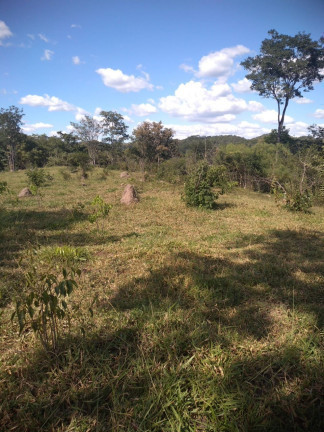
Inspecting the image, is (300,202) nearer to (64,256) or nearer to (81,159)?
(64,256)

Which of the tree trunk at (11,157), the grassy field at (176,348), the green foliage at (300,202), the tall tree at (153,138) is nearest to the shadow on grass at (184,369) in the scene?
the grassy field at (176,348)

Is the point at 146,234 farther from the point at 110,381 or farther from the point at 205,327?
the point at 110,381

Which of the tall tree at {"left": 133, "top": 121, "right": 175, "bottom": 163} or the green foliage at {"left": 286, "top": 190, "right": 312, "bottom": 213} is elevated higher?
the tall tree at {"left": 133, "top": 121, "right": 175, "bottom": 163}

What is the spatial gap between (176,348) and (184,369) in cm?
19

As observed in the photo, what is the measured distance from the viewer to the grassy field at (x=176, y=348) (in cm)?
155

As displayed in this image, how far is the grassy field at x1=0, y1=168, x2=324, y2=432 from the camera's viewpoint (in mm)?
1549

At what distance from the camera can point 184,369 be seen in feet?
6.18

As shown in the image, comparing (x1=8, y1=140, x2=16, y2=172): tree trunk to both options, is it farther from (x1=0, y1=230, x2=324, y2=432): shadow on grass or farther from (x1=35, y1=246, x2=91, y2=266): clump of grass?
(x1=0, y1=230, x2=324, y2=432): shadow on grass

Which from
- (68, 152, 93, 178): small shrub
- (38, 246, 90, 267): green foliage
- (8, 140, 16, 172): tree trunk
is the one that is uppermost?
(8, 140, 16, 172): tree trunk

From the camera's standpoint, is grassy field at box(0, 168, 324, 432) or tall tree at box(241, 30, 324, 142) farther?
tall tree at box(241, 30, 324, 142)

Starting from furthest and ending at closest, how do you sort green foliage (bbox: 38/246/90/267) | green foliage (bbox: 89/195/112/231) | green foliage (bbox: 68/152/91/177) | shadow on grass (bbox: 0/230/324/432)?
green foliage (bbox: 68/152/91/177)
green foliage (bbox: 89/195/112/231)
green foliage (bbox: 38/246/90/267)
shadow on grass (bbox: 0/230/324/432)

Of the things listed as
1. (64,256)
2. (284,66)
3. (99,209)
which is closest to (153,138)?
(284,66)

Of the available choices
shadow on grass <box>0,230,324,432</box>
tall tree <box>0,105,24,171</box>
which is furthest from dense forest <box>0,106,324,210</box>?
shadow on grass <box>0,230,324,432</box>

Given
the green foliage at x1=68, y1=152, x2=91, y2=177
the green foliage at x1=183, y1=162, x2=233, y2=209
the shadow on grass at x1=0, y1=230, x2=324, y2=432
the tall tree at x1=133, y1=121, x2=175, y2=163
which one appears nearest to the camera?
the shadow on grass at x1=0, y1=230, x2=324, y2=432
